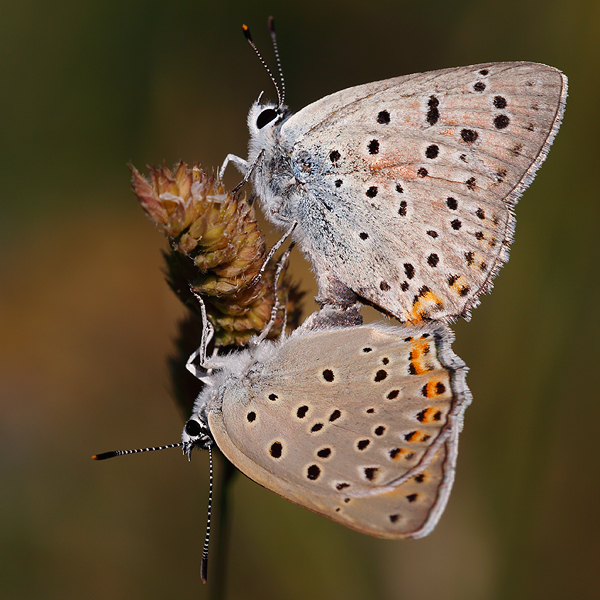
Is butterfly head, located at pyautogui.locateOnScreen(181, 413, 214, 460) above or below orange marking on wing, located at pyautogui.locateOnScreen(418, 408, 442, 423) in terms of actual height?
below

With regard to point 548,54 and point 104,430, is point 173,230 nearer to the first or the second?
point 104,430

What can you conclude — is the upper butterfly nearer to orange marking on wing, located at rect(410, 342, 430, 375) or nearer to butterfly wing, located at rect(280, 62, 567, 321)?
butterfly wing, located at rect(280, 62, 567, 321)

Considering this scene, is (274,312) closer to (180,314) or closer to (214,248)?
(214,248)

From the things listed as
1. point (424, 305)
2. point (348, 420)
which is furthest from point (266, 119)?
point (348, 420)

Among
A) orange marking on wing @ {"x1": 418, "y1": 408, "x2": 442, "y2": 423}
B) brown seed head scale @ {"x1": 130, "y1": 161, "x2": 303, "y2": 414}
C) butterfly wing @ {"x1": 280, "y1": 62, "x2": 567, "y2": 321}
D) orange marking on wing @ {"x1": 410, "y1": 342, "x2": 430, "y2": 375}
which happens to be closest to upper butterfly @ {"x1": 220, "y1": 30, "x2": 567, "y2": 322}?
butterfly wing @ {"x1": 280, "y1": 62, "x2": 567, "y2": 321}

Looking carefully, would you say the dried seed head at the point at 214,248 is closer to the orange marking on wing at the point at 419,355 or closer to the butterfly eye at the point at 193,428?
the butterfly eye at the point at 193,428

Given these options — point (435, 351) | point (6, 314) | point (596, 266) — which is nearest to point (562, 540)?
point (596, 266)
